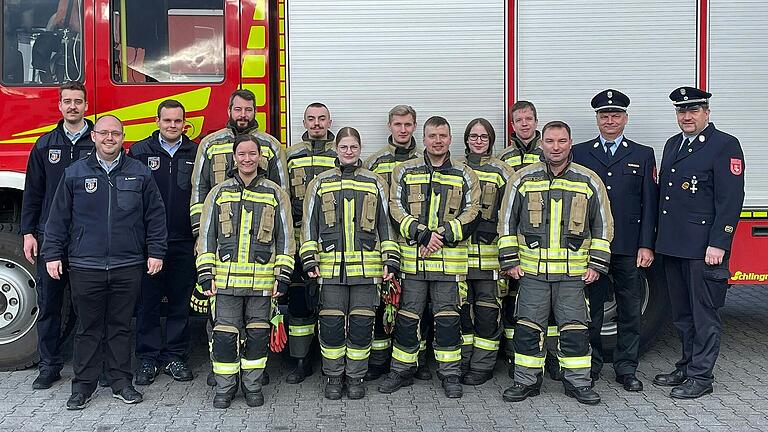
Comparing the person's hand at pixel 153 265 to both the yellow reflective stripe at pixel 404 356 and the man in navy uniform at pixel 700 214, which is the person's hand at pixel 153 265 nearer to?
the yellow reflective stripe at pixel 404 356

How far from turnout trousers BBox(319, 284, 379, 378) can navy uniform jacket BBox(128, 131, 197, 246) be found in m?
1.11

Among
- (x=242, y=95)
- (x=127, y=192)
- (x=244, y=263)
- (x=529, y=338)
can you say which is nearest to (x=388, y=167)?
(x=242, y=95)

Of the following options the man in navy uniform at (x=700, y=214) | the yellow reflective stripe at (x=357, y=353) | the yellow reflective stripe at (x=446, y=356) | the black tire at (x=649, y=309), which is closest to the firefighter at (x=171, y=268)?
the yellow reflective stripe at (x=357, y=353)

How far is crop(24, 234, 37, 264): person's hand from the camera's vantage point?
5344 millimetres

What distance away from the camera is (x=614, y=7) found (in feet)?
19.0

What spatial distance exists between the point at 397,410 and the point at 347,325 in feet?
2.15

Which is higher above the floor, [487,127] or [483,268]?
[487,127]

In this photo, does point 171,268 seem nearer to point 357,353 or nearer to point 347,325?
point 347,325

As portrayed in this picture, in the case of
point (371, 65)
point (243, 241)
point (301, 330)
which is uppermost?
point (371, 65)

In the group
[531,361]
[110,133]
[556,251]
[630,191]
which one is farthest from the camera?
[630,191]

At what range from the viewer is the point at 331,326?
5.22m

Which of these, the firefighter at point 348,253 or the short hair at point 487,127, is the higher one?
the short hair at point 487,127

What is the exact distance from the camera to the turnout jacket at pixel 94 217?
4965 millimetres

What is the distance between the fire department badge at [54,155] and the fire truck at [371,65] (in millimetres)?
425
